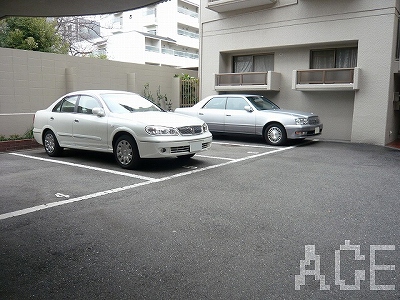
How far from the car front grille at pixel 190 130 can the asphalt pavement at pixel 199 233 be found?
29.3 inches

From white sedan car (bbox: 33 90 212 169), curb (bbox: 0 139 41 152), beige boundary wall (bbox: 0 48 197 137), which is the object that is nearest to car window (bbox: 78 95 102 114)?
white sedan car (bbox: 33 90 212 169)

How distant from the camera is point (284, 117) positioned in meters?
10.6

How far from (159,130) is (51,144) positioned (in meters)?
3.30

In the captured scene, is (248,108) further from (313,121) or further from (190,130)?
(190,130)

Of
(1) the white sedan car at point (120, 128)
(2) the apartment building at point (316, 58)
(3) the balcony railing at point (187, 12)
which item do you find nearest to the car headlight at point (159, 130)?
(1) the white sedan car at point (120, 128)

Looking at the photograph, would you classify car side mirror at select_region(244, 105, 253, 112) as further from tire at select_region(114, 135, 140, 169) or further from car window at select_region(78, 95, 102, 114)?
tire at select_region(114, 135, 140, 169)

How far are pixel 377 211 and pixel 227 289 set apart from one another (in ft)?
9.21

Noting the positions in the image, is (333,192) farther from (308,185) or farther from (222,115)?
(222,115)

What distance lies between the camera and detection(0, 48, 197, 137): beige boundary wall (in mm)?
10508

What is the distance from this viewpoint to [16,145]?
9.91 m

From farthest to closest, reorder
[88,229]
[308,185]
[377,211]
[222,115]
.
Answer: [222,115], [308,185], [377,211], [88,229]

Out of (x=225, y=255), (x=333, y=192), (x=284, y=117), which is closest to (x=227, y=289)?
(x=225, y=255)

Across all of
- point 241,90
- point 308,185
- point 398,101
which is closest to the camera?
point 308,185

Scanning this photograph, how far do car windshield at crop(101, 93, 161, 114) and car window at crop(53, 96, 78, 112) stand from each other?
0.84m
